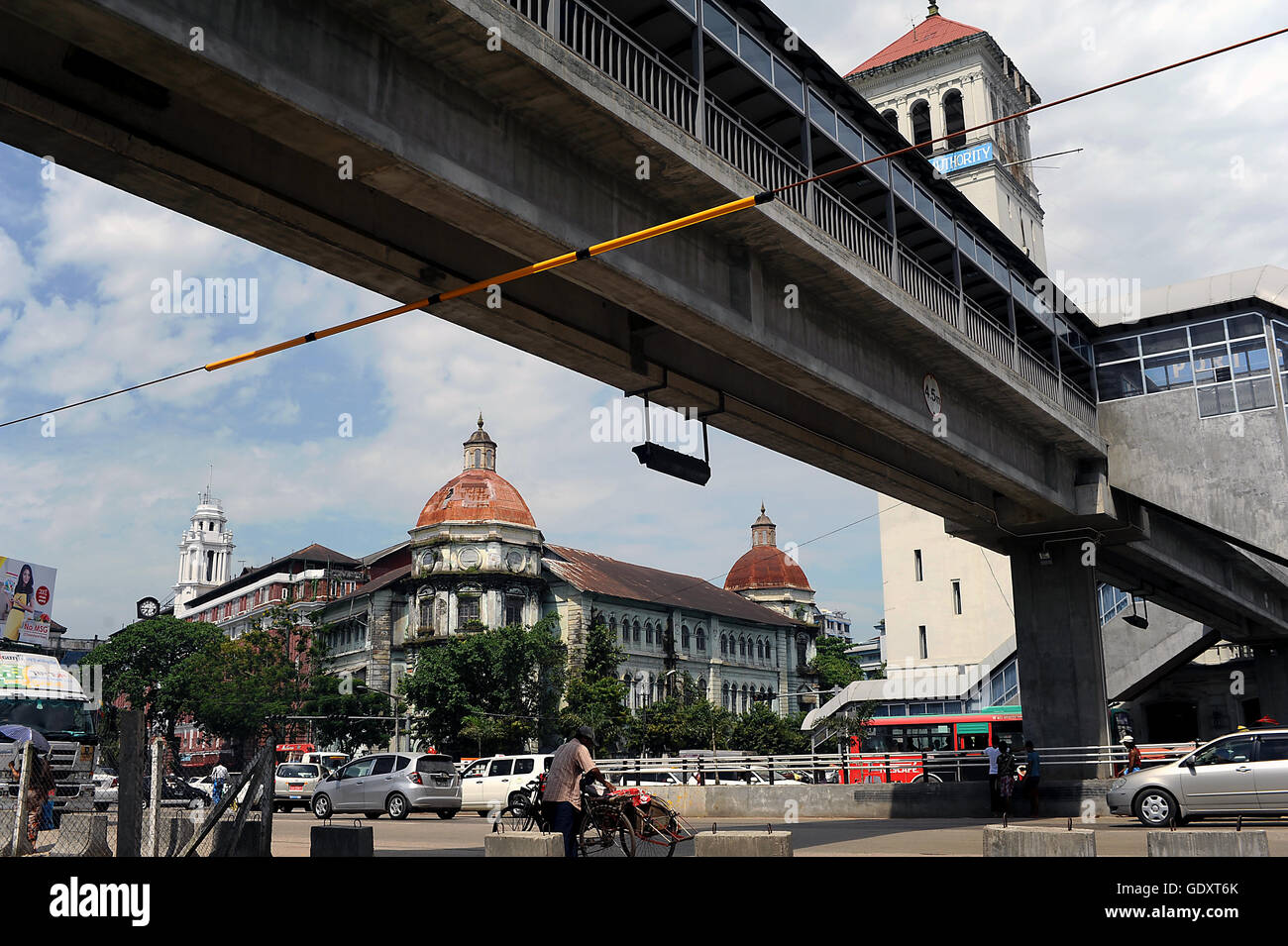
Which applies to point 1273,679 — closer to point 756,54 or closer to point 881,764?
point 881,764

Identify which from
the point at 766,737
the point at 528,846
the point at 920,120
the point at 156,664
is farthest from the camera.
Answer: the point at 156,664

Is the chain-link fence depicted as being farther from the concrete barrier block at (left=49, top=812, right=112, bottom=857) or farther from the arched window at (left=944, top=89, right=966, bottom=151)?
Answer: the arched window at (left=944, top=89, right=966, bottom=151)

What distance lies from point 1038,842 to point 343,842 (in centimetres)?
586

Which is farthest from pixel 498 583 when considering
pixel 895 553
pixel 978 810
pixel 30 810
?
pixel 30 810

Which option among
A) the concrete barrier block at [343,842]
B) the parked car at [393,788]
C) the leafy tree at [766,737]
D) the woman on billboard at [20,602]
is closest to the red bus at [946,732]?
the leafy tree at [766,737]

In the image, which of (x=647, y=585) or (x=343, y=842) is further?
(x=647, y=585)

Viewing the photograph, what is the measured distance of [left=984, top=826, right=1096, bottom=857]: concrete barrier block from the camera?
8445mm

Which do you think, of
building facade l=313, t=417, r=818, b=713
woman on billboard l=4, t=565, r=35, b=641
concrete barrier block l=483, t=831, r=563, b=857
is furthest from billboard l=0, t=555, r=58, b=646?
concrete barrier block l=483, t=831, r=563, b=857

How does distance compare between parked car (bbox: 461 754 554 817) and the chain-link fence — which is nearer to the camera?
the chain-link fence

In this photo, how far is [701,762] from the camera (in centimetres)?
3300

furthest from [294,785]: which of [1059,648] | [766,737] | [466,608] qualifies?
[466,608]

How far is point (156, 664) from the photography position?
88812 mm

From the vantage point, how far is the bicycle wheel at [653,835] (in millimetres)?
13398

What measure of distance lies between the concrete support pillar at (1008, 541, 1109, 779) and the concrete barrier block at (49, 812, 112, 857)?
2220 centimetres
